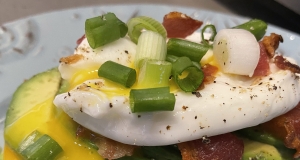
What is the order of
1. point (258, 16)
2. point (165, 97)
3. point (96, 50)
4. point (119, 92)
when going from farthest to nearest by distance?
1. point (258, 16)
2. point (96, 50)
3. point (119, 92)
4. point (165, 97)

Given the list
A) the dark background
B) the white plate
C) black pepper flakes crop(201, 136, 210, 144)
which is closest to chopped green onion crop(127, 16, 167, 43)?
black pepper flakes crop(201, 136, 210, 144)

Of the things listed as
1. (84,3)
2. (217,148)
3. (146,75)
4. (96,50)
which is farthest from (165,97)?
(84,3)

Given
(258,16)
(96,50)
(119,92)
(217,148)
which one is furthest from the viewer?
(258,16)

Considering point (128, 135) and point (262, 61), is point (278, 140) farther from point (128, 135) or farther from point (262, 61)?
point (128, 135)

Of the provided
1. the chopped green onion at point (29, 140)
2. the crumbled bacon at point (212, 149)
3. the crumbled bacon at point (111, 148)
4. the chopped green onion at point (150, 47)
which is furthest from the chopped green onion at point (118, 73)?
the chopped green onion at point (29, 140)

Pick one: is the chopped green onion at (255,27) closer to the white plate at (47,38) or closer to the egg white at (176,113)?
the egg white at (176,113)

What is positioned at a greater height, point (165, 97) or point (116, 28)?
point (116, 28)

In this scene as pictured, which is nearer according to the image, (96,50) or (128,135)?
(128,135)

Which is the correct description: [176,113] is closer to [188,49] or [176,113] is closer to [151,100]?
[151,100]
